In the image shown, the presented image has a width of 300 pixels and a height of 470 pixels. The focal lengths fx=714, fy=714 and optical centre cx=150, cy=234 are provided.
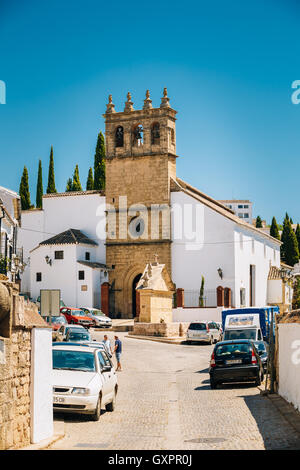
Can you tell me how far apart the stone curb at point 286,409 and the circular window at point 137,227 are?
40.1 metres

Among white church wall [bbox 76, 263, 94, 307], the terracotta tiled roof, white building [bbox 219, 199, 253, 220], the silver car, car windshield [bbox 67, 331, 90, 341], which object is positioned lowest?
the silver car

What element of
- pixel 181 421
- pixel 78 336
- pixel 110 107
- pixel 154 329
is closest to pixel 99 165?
pixel 110 107

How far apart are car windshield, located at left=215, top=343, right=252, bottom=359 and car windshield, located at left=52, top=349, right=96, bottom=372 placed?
20.1 ft

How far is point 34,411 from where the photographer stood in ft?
38.5

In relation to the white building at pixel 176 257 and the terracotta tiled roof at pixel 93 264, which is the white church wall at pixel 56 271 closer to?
the white building at pixel 176 257

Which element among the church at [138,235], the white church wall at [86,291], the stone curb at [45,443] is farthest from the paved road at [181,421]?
the church at [138,235]

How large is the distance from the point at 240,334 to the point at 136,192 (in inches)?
1302

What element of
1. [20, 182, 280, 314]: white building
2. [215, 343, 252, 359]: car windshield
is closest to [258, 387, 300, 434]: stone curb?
[215, 343, 252, 359]: car windshield

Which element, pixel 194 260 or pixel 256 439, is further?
pixel 194 260

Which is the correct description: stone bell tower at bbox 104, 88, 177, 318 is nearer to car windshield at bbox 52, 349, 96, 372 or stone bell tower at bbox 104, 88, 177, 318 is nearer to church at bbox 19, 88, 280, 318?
church at bbox 19, 88, 280, 318

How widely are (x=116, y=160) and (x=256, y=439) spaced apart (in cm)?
4976

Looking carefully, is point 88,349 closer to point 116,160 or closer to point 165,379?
point 165,379

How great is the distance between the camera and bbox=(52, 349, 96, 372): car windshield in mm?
16141

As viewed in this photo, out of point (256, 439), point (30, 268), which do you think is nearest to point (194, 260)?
point (30, 268)
